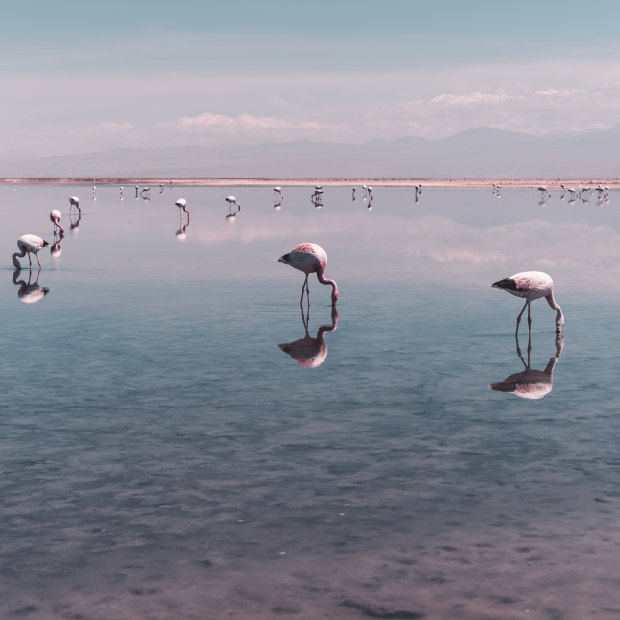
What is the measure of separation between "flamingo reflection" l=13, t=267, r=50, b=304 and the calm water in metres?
0.21

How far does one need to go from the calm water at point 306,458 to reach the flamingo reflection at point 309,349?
8cm

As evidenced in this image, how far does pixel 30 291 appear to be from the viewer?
23172 mm

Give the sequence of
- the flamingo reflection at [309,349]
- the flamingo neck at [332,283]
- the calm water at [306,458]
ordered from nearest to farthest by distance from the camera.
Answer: the calm water at [306,458], the flamingo reflection at [309,349], the flamingo neck at [332,283]

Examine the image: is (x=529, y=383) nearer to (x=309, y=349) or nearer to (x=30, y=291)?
(x=309, y=349)

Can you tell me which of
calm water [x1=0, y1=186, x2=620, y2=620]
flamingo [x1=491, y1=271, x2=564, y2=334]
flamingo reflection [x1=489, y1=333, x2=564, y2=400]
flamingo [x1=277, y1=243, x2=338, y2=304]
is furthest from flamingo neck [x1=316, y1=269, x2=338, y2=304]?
flamingo reflection [x1=489, y1=333, x2=564, y2=400]

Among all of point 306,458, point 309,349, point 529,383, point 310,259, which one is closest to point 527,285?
point 529,383

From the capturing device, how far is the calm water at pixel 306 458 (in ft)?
22.7

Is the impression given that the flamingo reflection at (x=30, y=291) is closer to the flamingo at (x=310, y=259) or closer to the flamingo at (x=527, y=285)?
the flamingo at (x=310, y=259)

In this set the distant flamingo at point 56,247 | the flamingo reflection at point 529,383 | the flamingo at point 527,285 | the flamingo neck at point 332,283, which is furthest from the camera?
the distant flamingo at point 56,247

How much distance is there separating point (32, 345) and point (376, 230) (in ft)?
99.3

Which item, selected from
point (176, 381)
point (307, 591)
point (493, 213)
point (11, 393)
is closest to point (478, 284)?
point (176, 381)

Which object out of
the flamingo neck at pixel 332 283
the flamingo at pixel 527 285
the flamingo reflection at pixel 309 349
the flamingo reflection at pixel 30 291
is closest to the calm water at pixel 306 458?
the flamingo reflection at pixel 309 349

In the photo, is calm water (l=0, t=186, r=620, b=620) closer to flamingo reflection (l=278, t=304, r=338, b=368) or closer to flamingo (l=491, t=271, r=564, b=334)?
flamingo reflection (l=278, t=304, r=338, b=368)

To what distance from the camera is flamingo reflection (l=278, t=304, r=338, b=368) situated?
14898 millimetres
